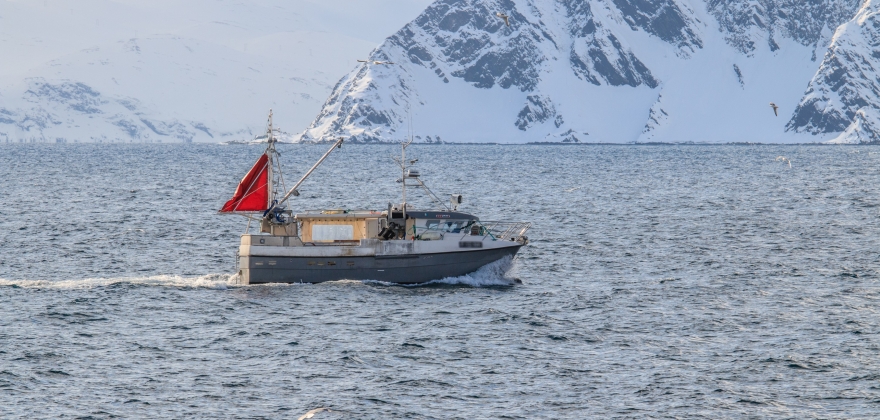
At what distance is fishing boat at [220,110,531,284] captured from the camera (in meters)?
51.6

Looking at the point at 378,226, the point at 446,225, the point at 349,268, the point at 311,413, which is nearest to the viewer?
the point at 311,413

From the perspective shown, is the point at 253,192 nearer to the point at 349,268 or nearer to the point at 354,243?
the point at 354,243

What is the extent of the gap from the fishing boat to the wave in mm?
1821

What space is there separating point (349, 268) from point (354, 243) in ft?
5.72

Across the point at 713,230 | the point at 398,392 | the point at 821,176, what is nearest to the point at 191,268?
the point at 398,392

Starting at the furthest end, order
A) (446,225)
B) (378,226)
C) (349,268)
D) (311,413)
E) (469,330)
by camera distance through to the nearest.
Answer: (446,225) → (378,226) → (349,268) → (469,330) → (311,413)

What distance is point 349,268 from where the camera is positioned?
170 ft

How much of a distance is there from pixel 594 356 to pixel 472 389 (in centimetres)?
607

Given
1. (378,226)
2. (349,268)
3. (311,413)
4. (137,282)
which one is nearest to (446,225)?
(378,226)

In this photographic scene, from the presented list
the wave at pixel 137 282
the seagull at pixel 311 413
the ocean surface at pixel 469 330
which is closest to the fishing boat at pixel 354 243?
the ocean surface at pixel 469 330

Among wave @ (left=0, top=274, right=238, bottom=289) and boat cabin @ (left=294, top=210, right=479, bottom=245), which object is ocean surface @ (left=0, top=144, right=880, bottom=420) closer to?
wave @ (left=0, top=274, right=238, bottom=289)

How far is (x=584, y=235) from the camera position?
2987 inches

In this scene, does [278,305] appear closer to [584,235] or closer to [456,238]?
[456,238]

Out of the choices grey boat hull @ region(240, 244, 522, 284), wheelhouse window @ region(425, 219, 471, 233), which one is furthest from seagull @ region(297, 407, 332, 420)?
wheelhouse window @ region(425, 219, 471, 233)
